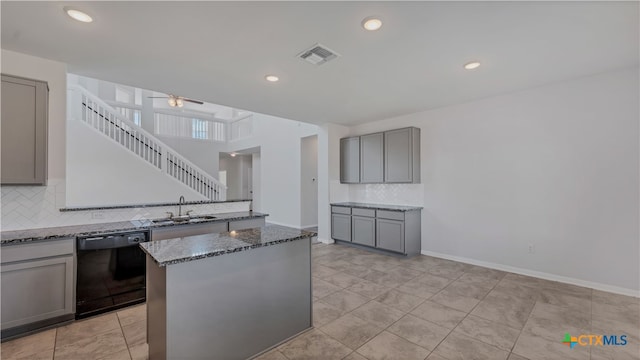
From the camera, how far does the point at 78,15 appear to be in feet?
6.61

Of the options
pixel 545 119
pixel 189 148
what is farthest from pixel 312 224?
pixel 545 119

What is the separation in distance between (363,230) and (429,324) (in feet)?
8.62

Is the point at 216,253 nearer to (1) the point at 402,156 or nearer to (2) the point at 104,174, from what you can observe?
(1) the point at 402,156

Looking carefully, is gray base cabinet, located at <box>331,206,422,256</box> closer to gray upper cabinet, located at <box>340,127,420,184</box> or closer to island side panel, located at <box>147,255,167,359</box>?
gray upper cabinet, located at <box>340,127,420,184</box>

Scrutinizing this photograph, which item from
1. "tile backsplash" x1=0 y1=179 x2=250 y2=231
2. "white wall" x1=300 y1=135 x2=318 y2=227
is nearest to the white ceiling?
"tile backsplash" x1=0 y1=179 x2=250 y2=231

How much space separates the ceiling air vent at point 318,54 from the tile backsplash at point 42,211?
8.88ft

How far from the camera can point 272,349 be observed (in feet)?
6.84

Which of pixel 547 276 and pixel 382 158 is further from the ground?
pixel 382 158

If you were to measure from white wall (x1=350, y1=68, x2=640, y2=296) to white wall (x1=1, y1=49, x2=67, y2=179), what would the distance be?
16.6ft

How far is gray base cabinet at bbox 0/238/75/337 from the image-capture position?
2213 mm

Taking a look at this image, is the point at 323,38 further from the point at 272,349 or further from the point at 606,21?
the point at 272,349

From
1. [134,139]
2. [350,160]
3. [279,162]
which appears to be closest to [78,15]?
[134,139]

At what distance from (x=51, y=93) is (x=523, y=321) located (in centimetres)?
525

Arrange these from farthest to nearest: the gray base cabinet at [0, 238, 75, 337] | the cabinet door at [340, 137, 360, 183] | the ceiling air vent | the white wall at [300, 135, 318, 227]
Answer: the white wall at [300, 135, 318, 227], the cabinet door at [340, 137, 360, 183], the ceiling air vent, the gray base cabinet at [0, 238, 75, 337]
